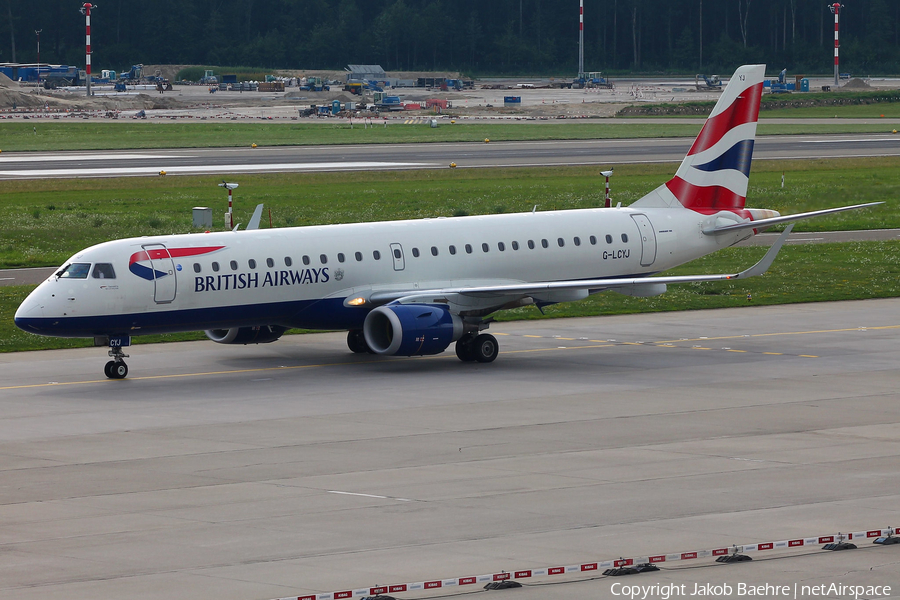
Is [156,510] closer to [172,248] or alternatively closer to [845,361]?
[172,248]

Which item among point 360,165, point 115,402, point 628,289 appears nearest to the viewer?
point 115,402

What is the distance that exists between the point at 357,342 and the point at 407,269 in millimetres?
2711

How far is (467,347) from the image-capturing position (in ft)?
119

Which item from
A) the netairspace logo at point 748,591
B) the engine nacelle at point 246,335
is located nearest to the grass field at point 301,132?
the engine nacelle at point 246,335

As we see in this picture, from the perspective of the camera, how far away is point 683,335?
40.7m

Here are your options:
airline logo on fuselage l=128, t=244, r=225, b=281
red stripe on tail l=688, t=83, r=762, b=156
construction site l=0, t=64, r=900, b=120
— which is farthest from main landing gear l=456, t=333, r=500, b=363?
construction site l=0, t=64, r=900, b=120

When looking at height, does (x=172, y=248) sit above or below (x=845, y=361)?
above

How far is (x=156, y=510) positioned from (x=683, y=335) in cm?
2280

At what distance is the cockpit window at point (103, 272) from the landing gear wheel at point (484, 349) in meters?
9.83

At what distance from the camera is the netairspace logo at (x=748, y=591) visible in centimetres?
1616

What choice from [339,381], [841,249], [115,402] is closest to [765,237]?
[841,249]

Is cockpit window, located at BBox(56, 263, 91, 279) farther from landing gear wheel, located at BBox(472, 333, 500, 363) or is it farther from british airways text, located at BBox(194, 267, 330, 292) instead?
landing gear wheel, located at BBox(472, 333, 500, 363)

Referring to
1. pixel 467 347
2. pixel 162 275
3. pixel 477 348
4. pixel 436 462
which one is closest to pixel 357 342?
pixel 467 347

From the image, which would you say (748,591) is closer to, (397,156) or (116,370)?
(116,370)
